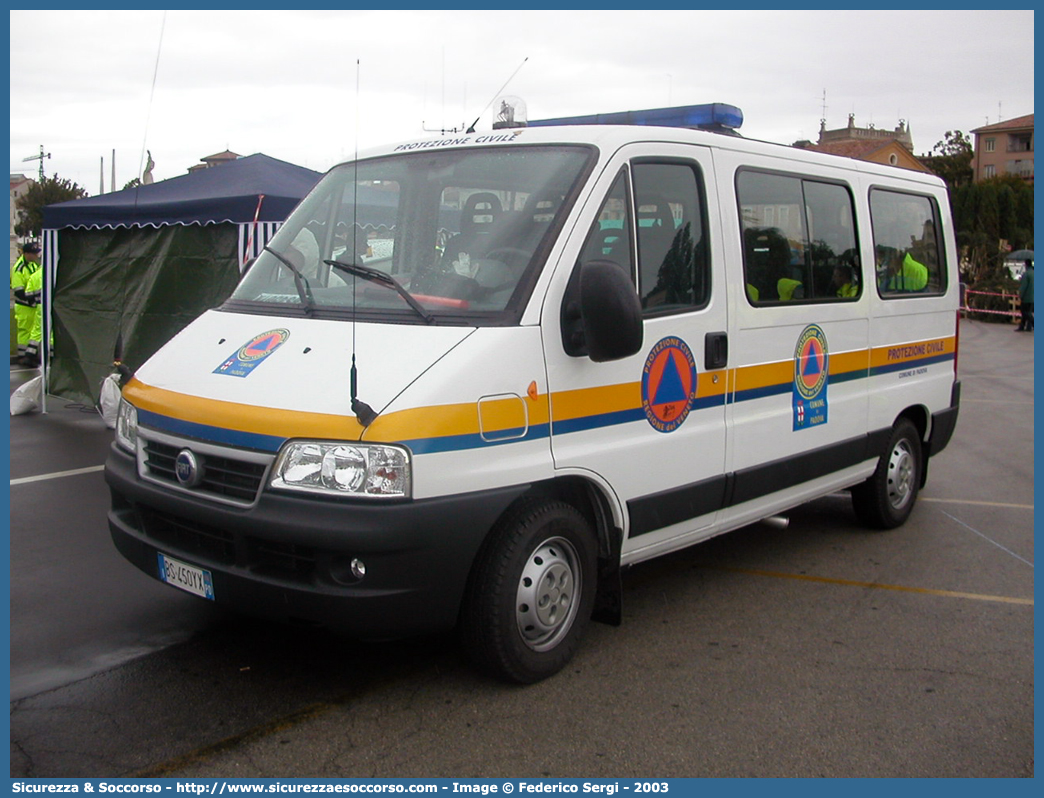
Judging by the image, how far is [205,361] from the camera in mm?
4406

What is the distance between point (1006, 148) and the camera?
94.4 m

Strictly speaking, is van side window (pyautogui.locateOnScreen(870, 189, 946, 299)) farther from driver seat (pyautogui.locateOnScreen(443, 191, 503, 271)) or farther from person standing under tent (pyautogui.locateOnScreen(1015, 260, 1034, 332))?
person standing under tent (pyautogui.locateOnScreen(1015, 260, 1034, 332))

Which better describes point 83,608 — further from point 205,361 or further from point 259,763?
point 259,763

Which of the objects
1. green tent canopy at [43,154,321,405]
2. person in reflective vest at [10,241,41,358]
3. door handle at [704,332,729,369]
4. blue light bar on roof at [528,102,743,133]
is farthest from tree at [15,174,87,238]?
door handle at [704,332,729,369]

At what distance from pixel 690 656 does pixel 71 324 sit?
28.8ft

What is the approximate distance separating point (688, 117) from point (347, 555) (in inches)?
125

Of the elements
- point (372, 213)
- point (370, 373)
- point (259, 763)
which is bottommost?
point (259, 763)

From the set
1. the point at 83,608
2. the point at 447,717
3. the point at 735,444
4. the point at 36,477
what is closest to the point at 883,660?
the point at 735,444

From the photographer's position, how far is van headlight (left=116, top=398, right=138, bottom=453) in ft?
14.5

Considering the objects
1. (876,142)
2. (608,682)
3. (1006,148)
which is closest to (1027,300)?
(876,142)

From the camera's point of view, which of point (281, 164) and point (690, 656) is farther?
point (281, 164)

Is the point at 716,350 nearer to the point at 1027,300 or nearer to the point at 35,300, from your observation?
the point at 35,300

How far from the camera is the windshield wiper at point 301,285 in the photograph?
14.8ft

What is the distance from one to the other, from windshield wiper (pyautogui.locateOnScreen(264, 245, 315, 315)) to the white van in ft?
0.08
